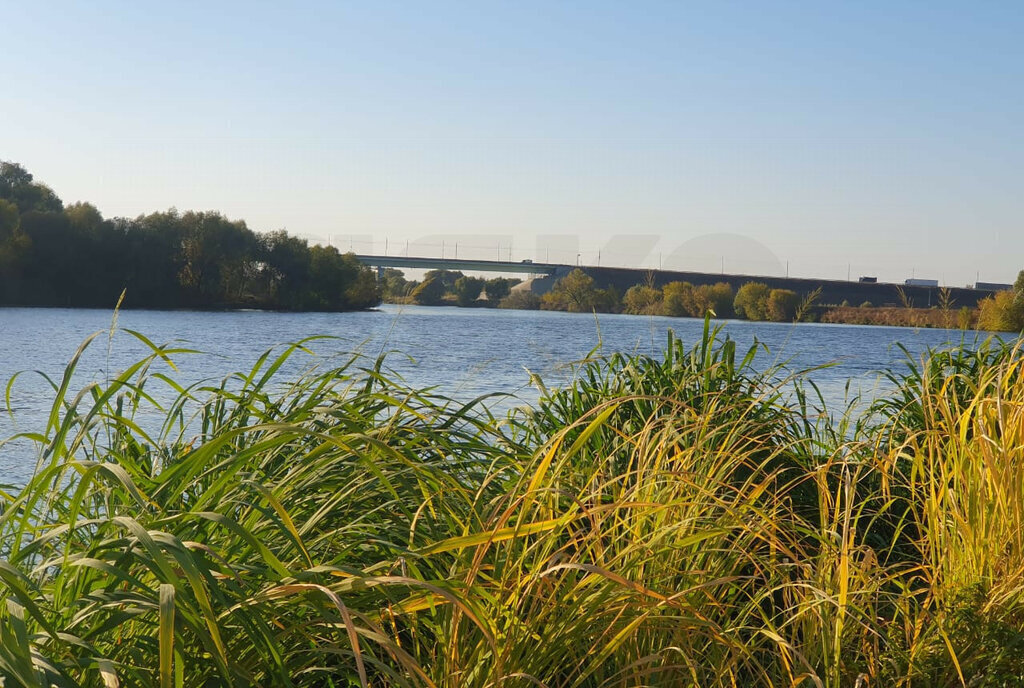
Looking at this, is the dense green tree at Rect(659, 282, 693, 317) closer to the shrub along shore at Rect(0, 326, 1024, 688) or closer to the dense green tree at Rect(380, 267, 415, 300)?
the dense green tree at Rect(380, 267, 415, 300)

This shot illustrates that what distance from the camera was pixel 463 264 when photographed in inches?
2665

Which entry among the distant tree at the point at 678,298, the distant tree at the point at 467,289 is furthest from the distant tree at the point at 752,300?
the distant tree at the point at 467,289

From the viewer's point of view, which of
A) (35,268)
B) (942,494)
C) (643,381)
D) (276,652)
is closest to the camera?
(276,652)

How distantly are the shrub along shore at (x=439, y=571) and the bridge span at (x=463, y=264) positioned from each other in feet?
198

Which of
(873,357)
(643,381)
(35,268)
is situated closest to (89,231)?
(35,268)

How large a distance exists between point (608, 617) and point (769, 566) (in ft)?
1.37

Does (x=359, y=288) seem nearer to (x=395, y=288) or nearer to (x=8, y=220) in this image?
(x=8, y=220)

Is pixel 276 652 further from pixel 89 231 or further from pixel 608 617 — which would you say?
pixel 89 231

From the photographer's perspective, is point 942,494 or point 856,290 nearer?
point 942,494

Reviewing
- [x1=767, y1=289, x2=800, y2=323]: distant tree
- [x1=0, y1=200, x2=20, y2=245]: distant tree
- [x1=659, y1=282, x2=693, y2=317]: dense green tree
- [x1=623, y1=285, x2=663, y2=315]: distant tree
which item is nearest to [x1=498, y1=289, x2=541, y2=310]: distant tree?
[x1=659, y1=282, x2=693, y2=317]: dense green tree

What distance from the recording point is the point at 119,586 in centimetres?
186

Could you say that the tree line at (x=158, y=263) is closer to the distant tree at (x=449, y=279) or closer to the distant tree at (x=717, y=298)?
the distant tree at (x=449, y=279)

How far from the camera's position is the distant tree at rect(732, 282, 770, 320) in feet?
158

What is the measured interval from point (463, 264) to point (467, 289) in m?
5.18
